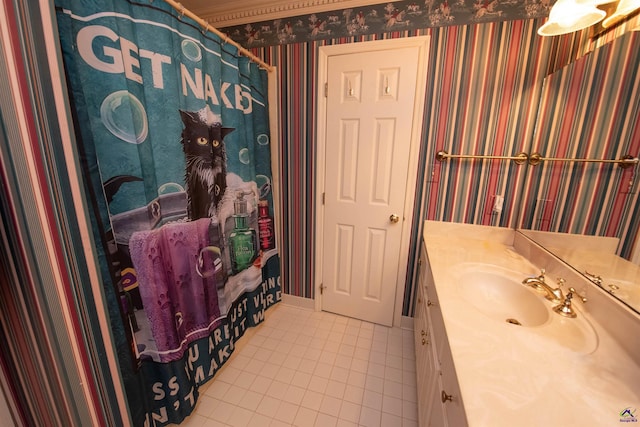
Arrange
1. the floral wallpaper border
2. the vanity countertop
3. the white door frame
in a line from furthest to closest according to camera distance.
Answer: the white door frame
the floral wallpaper border
the vanity countertop

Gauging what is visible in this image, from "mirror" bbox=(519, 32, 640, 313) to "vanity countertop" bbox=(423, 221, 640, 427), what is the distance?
0.17 m

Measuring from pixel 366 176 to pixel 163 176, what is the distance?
129 centimetres

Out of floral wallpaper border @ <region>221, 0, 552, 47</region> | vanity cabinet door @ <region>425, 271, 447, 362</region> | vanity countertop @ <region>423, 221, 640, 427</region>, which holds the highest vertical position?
floral wallpaper border @ <region>221, 0, 552, 47</region>

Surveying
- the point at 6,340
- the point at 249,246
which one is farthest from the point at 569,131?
the point at 6,340

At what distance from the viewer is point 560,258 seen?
1.16 meters

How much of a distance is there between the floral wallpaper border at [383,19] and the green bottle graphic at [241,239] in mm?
1240

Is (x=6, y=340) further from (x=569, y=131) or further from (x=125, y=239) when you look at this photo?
(x=569, y=131)

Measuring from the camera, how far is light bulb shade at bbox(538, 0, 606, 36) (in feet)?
3.38

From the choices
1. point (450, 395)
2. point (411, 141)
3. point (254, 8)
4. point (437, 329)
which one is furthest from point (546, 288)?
point (254, 8)

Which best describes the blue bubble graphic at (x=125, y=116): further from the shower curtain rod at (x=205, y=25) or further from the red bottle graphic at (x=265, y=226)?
the red bottle graphic at (x=265, y=226)

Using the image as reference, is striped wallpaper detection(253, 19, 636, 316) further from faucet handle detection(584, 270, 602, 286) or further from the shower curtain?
faucet handle detection(584, 270, 602, 286)

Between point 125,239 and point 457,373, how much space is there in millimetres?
1218

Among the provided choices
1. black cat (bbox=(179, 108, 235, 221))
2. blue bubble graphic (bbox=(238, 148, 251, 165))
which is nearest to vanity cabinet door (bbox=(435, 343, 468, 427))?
black cat (bbox=(179, 108, 235, 221))

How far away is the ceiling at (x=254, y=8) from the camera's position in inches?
67.6
